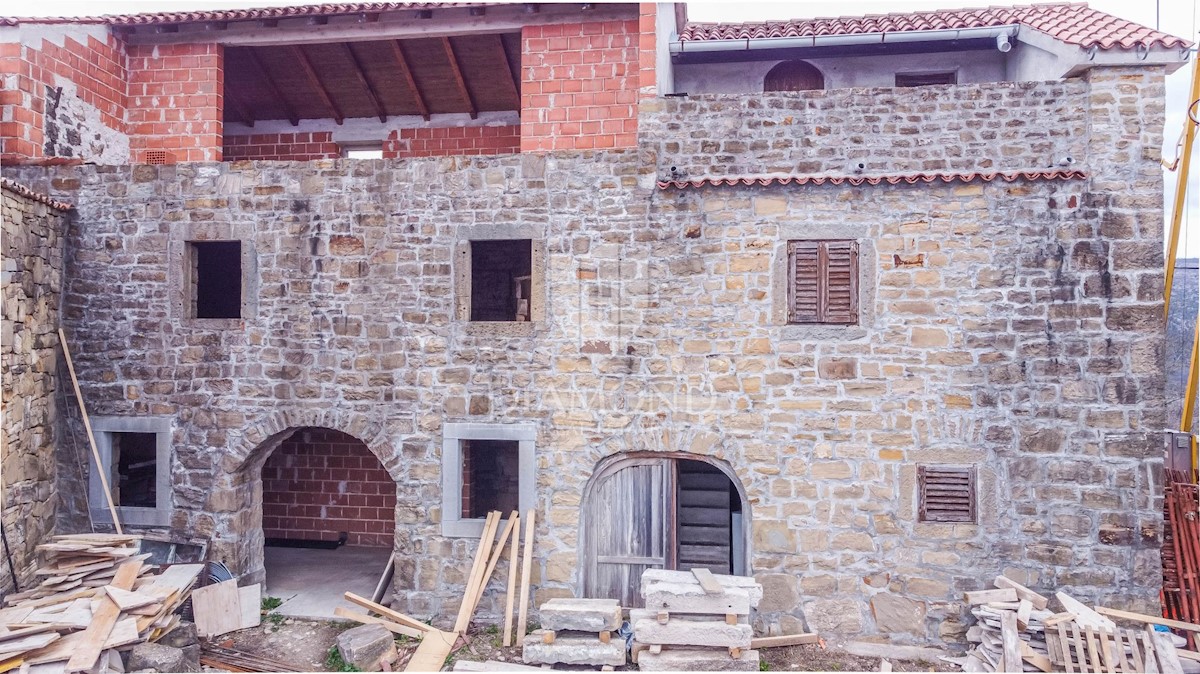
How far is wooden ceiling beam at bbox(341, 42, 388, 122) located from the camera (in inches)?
347

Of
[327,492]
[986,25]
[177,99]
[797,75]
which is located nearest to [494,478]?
[327,492]

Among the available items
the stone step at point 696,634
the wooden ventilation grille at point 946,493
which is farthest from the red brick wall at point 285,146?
the wooden ventilation grille at point 946,493

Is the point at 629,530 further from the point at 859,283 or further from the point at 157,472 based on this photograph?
the point at 157,472

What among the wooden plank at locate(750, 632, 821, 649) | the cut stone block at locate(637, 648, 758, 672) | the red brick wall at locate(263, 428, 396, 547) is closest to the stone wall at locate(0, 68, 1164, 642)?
the wooden plank at locate(750, 632, 821, 649)

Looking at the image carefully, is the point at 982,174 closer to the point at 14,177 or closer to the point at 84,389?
the point at 84,389

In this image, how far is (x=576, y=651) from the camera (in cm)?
582

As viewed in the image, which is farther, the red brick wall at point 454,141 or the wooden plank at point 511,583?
the red brick wall at point 454,141

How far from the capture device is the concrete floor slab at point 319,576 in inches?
288

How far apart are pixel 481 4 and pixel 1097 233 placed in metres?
7.19

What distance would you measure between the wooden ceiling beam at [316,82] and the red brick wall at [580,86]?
3527 mm

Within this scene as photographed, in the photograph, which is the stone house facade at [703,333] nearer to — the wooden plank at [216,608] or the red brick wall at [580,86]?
the red brick wall at [580,86]

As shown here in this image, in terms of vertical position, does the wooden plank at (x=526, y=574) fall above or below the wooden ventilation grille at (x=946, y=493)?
below

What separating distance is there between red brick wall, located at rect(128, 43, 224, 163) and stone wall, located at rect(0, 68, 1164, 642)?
1255mm

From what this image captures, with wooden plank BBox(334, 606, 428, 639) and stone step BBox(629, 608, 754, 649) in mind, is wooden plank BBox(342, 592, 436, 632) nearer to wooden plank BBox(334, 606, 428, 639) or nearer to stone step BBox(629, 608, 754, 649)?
wooden plank BBox(334, 606, 428, 639)
